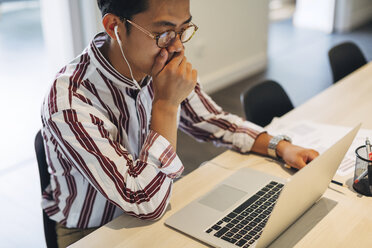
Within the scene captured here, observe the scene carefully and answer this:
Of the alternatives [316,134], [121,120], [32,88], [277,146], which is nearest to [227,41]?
[32,88]

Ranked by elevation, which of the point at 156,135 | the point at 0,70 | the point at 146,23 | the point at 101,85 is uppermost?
the point at 146,23

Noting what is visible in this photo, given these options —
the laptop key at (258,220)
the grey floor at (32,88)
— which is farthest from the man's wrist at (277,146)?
the grey floor at (32,88)

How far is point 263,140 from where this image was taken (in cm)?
163

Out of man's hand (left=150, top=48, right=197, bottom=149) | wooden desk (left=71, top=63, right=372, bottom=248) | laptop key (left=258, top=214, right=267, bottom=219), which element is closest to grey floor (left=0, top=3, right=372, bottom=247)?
wooden desk (left=71, top=63, right=372, bottom=248)

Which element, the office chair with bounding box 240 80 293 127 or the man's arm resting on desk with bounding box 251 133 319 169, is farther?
the office chair with bounding box 240 80 293 127

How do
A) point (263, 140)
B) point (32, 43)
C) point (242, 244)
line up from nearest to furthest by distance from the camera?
point (242, 244), point (263, 140), point (32, 43)

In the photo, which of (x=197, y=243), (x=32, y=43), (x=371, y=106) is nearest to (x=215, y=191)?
(x=197, y=243)

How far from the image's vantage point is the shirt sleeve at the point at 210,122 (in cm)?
169

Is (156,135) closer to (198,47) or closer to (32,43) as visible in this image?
(198,47)

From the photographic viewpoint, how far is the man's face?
1270mm

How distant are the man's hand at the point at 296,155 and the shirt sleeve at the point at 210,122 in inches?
5.2

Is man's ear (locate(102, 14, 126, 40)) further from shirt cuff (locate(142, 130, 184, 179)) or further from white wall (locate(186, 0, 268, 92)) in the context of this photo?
white wall (locate(186, 0, 268, 92))

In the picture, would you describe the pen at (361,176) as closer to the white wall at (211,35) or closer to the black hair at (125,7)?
the black hair at (125,7)

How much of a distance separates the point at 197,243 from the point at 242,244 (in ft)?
0.37
